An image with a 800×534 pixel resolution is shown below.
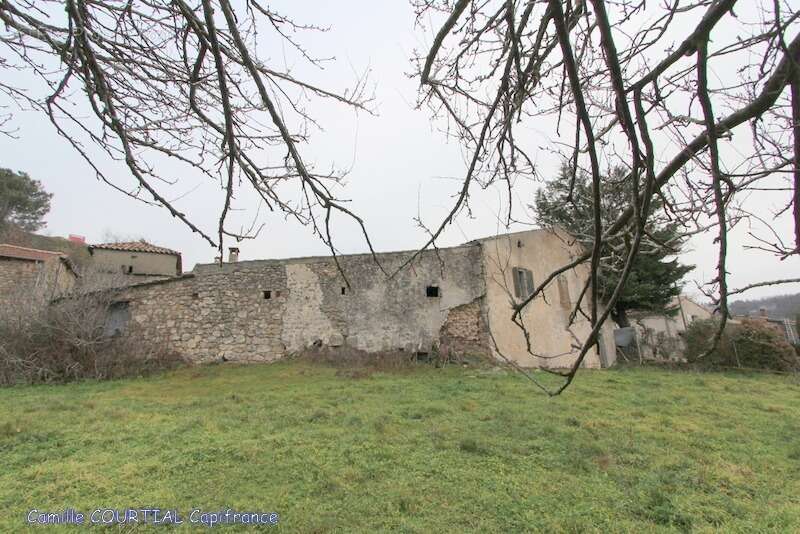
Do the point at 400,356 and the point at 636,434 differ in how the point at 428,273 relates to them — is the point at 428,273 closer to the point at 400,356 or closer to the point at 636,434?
the point at 400,356

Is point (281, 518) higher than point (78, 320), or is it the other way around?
point (78, 320)

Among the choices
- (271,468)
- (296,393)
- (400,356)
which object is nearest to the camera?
(271,468)

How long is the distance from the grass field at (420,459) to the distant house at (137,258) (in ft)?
41.7

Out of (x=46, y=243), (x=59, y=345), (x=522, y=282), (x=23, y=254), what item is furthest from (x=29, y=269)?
(x=522, y=282)

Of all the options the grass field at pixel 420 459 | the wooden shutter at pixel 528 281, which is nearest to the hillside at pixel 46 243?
the grass field at pixel 420 459

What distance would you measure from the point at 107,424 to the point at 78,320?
624 cm

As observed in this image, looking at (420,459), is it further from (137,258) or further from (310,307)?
(137,258)

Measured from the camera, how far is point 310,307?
1245cm

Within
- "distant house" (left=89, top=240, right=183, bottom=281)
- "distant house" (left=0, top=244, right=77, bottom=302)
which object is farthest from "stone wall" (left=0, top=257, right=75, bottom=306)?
"distant house" (left=89, top=240, right=183, bottom=281)

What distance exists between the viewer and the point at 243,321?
40.8ft

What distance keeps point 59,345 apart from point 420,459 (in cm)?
1037

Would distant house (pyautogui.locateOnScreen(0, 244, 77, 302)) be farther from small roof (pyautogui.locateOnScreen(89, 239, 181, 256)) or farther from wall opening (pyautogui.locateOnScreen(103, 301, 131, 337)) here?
small roof (pyautogui.locateOnScreen(89, 239, 181, 256))

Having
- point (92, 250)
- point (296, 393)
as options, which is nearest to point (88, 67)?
point (296, 393)

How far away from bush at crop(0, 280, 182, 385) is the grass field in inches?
93.4
